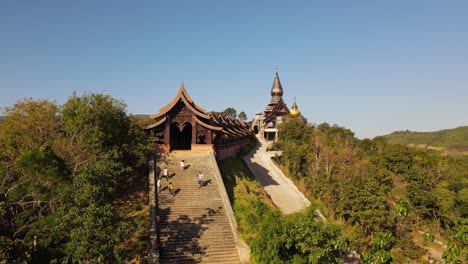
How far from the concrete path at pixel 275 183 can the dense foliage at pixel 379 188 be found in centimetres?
114

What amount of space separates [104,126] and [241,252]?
11.6 meters

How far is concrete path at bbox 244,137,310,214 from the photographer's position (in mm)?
27750

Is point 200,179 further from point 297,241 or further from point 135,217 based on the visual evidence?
point 297,241

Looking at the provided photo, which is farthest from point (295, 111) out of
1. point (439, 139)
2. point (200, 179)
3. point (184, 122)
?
point (439, 139)

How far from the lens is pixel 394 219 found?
24.3 m

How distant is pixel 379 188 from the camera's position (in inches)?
950

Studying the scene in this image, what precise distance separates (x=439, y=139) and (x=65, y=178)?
463ft

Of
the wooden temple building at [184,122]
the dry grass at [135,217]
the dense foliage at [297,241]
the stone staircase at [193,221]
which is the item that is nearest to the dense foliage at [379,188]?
the dense foliage at [297,241]

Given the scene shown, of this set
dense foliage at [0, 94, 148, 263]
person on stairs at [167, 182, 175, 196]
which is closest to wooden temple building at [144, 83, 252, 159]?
dense foliage at [0, 94, 148, 263]

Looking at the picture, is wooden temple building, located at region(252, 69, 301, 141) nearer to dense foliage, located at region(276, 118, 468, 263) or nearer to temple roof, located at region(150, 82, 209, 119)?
dense foliage, located at region(276, 118, 468, 263)

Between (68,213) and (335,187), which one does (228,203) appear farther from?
(335,187)

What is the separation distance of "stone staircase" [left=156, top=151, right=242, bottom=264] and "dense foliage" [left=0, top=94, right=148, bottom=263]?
2.53 meters

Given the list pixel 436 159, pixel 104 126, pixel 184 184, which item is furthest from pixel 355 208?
pixel 436 159

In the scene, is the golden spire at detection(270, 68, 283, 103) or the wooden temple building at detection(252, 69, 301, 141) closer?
the wooden temple building at detection(252, 69, 301, 141)
